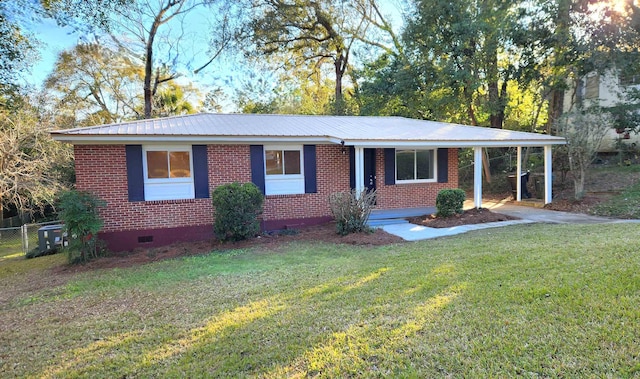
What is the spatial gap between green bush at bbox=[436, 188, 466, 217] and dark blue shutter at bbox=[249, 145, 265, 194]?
5.34m

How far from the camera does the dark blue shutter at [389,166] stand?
11.9 meters

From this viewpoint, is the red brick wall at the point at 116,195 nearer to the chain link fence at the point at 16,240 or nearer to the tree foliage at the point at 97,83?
the chain link fence at the point at 16,240

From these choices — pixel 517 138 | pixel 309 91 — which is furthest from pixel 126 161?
pixel 309 91

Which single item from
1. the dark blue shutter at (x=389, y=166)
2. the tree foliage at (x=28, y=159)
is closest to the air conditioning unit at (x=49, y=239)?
the tree foliage at (x=28, y=159)

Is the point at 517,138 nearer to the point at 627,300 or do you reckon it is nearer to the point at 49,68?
the point at 627,300

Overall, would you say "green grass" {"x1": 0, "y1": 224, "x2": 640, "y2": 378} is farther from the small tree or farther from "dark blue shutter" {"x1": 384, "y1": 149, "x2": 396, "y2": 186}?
the small tree

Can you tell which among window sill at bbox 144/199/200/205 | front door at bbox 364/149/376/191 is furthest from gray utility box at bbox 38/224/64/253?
front door at bbox 364/149/376/191

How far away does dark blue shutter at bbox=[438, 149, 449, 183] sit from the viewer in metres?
12.5

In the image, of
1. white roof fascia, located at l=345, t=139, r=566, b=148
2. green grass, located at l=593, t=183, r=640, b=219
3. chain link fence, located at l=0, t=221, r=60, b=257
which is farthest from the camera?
chain link fence, located at l=0, t=221, r=60, b=257

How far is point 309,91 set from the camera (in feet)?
98.1

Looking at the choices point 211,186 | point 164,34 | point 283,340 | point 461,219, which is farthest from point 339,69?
point 283,340

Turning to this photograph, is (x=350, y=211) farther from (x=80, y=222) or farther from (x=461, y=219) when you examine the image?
(x=80, y=222)

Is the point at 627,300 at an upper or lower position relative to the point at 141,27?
lower

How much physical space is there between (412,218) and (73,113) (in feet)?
60.8
